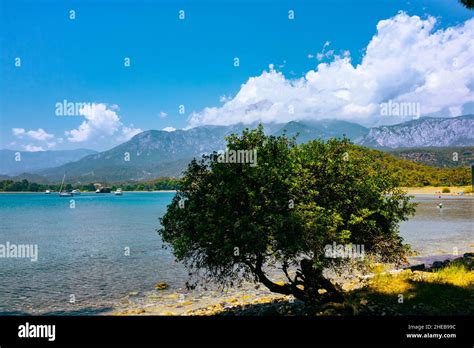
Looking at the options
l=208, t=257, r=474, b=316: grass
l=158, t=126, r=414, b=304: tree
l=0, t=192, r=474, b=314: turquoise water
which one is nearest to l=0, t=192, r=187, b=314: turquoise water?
l=0, t=192, r=474, b=314: turquoise water

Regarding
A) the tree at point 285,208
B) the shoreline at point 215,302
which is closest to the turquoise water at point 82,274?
the shoreline at point 215,302

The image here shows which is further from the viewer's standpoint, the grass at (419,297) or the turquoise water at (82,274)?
the turquoise water at (82,274)

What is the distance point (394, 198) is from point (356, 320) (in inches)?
418

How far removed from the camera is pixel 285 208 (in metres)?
19.1

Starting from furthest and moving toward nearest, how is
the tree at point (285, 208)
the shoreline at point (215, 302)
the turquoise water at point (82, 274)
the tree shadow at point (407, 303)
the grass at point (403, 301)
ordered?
the turquoise water at point (82, 274)
the shoreline at point (215, 302)
the grass at point (403, 301)
the tree shadow at point (407, 303)
the tree at point (285, 208)

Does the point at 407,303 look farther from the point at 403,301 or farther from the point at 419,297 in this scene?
the point at 419,297

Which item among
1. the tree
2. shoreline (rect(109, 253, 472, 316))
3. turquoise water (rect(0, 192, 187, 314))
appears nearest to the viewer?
the tree

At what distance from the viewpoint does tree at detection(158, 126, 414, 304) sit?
18484 millimetres

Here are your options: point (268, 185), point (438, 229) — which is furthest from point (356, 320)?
point (438, 229)

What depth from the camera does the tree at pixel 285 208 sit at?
728 inches

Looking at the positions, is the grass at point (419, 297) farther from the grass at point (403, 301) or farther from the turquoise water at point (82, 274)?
the turquoise water at point (82, 274)

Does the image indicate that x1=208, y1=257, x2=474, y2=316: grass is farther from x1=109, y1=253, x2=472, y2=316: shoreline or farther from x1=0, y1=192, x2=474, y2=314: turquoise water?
x1=0, y1=192, x2=474, y2=314: turquoise water

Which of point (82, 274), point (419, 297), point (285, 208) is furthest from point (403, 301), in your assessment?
point (82, 274)

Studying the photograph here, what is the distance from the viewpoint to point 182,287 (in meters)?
36.4
